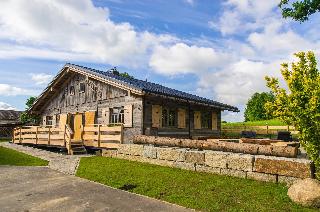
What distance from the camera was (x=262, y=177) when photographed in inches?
336

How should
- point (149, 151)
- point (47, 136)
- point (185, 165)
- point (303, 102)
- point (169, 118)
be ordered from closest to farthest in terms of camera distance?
point (303, 102)
point (185, 165)
point (149, 151)
point (169, 118)
point (47, 136)

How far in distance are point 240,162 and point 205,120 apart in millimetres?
13323

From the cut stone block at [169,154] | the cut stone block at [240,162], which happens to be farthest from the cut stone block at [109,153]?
the cut stone block at [240,162]

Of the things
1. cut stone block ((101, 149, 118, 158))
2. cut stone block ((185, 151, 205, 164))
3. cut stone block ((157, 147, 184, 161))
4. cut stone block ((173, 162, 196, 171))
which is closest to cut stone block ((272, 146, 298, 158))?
cut stone block ((185, 151, 205, 164))

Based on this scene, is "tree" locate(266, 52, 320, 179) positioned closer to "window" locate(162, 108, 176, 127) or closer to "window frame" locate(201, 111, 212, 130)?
"window" locate(162, 108, 176, 127)

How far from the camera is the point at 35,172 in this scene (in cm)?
1145

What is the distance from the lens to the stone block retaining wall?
795 centimetres

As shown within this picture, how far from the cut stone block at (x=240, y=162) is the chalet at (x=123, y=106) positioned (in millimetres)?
7014

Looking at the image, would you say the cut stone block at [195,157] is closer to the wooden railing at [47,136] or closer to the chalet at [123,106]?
the chalet at [123,106]

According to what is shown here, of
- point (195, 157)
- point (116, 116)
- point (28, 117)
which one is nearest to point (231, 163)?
point (195, 157)

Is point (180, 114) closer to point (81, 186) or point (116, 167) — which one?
point (116, 167)

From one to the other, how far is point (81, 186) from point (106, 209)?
8.38 feet

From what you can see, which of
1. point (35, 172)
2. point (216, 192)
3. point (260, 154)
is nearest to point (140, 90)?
point (35, 172)

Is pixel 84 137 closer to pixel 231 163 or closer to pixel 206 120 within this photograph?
pixel 206 120
